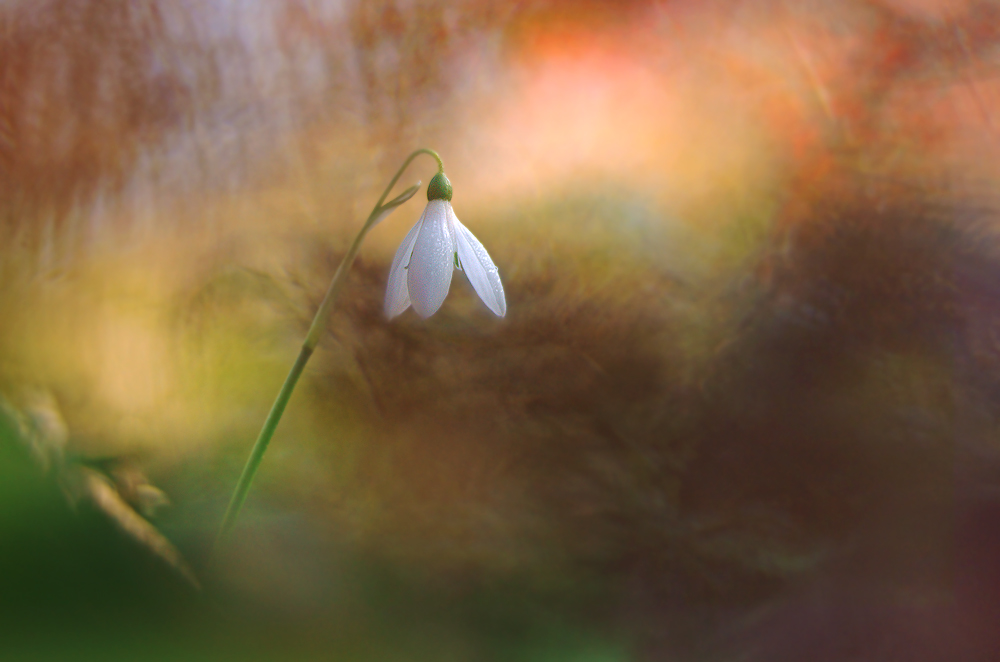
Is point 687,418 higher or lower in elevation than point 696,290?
lower

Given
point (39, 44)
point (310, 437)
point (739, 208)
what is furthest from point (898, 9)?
point (39, 44)

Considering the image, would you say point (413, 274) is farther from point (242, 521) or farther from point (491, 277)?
point (242, 521)

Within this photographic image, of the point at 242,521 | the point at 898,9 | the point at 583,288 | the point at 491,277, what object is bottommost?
the point at 242,521

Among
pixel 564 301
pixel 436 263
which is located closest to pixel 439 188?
pixel 436 263

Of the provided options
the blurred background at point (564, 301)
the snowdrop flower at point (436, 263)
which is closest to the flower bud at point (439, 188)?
the snowdrop flower at point (436, 263)

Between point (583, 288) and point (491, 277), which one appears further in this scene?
point (583, 288)

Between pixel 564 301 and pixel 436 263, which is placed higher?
pixel 564 301

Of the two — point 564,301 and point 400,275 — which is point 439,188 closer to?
point 400,275
